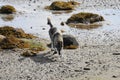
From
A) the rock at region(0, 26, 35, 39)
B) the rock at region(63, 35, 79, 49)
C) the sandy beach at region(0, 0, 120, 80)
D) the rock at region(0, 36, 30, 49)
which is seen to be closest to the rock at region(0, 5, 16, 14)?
the sandy beach at region(0, 0, 120, 80)

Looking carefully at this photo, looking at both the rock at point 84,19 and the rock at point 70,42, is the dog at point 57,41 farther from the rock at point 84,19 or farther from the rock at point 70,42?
the rock at point 84,19

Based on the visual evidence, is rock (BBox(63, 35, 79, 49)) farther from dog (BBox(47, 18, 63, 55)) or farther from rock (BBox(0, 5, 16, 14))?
rock (BBox(0, 5, 16, 14))

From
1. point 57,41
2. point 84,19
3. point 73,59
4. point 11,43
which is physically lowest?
point 84,19

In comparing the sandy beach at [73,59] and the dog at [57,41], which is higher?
the dog at [57,41]

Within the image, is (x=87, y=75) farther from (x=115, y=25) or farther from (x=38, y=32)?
(x=115, y=25)

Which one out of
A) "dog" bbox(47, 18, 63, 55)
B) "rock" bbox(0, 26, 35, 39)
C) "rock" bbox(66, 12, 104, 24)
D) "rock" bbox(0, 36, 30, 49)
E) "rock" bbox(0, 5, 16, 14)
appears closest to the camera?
"dog" bbox(47, 18, 63, 55)

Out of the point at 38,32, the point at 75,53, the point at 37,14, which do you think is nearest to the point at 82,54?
the point at 75,53

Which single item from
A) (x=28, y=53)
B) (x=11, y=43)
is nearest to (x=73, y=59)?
(x=28, y=53)

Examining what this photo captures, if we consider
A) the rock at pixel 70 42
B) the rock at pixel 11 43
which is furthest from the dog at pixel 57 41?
the rock at pixel 11 43

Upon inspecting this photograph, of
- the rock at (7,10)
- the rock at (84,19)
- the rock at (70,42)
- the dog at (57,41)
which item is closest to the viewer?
the dog at (57,41)

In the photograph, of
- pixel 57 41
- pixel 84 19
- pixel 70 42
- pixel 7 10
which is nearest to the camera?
pixel 57 41

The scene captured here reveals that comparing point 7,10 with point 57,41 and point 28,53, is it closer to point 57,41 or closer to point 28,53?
point 28,53

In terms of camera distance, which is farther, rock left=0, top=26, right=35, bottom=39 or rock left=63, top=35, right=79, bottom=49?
rock left=0, top=26, right=35, bottom=39

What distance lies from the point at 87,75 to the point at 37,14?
19.8 m
